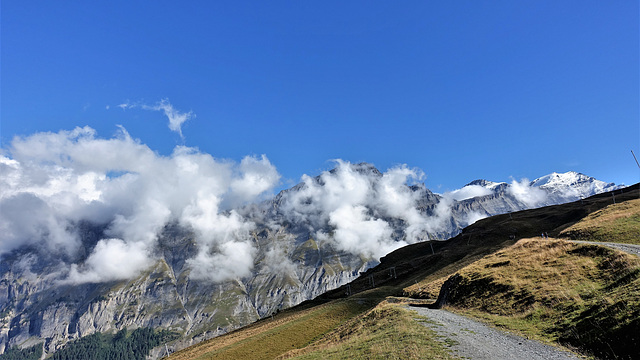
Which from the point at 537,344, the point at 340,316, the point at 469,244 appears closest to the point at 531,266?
the point at 537,344

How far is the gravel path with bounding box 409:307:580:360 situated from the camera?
22484 millimetres

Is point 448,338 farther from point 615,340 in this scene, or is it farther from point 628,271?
point 628,271

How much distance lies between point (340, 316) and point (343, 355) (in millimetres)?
44067

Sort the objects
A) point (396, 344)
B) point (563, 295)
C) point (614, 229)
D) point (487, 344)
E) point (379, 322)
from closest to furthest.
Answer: point (487, 344)
point (396, 344)
point (563, 295)
point (379, 322)
point (614, 229)

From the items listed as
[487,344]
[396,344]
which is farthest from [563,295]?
[396,344]

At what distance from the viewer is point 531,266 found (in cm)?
4266

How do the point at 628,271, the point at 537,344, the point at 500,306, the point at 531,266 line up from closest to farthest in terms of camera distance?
1. the point at 537,344
2. the point at 628,271
3. the point at 500,306
4. the point at 531,266

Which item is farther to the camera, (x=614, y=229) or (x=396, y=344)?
(x=614, y=229)

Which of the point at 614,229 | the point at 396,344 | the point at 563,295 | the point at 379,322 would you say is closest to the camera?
the point at 396,344

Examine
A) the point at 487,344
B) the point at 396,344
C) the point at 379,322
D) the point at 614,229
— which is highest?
the point at 614,229

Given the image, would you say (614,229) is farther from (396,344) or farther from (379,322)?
(396,344)

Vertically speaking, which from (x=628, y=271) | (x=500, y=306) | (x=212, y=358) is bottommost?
(x=212, y=358)

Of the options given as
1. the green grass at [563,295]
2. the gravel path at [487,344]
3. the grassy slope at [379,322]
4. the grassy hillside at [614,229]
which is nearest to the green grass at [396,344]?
the grassy slope at [379,322]

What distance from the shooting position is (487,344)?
1016 inches
